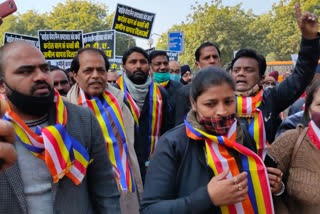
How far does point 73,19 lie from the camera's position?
47.2 metres

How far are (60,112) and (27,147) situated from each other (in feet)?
0.83

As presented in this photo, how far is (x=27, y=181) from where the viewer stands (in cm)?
173

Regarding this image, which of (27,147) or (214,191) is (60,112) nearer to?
(27,147)

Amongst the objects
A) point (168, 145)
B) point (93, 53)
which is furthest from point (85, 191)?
point (93, 53)

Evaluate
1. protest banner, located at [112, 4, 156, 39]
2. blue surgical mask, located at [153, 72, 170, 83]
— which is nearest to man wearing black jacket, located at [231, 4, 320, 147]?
blue surgical mask, located at [153, 72, 170, 83]

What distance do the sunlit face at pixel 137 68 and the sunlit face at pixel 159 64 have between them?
3.44ft

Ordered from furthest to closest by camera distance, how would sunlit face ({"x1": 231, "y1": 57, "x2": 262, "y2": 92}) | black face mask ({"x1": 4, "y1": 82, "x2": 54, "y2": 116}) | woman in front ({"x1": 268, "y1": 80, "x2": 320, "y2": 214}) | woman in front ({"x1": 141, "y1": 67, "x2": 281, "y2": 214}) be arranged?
sunlit face ({"x1": 231, "y1": 57, "x2": 262, "y2": 92}), woman in front ({"x1": 268, "y1": 80, "x2": 320, "y2": 214}), black face mask ({"x1": 4, "y1": 82, "x2": 54, "y2": 116}), woman in front ({"x1": 141, "y1": 67, "x2": 281, "y2": 214})

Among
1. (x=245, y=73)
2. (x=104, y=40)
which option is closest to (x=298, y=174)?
(x=245, y=73)

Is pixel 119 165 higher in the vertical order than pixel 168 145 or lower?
lower

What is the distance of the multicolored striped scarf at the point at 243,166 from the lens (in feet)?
6.03

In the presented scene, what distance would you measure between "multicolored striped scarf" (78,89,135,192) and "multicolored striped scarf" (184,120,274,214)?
1588mm

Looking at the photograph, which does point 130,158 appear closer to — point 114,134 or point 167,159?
point 114,134

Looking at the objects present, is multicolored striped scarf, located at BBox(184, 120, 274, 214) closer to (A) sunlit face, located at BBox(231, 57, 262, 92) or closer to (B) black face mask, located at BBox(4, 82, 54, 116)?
(B) black face mask, located at BBox(4, 82, 54, 116)

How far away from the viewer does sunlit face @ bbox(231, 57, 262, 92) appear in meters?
3.07
